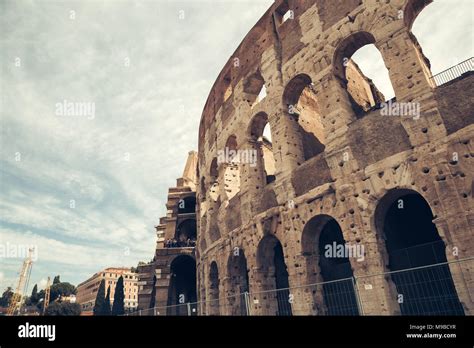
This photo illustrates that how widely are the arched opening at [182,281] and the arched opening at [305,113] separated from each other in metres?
13.2

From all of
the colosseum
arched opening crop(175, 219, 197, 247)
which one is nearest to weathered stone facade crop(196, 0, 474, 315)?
the colosseum

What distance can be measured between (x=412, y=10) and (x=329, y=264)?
27.1 feet

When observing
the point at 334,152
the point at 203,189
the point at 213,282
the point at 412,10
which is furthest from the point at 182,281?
the point at 412,10

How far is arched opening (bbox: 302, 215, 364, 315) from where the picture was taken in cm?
890

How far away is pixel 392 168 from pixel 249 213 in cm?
584

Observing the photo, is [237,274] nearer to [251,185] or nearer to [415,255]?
[251,185]

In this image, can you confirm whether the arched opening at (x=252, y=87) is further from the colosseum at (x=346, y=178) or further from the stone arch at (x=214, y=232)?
the stone arch at (x=214, y=232)

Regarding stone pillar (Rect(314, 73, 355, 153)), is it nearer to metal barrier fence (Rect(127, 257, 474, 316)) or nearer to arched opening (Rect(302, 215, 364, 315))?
arched opening (Rect(302, 215, 364, 315))

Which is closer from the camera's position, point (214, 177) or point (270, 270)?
point (270, 270)

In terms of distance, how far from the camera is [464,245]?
6594 mm

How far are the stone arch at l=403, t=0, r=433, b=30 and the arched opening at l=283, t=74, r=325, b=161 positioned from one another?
3521 mm

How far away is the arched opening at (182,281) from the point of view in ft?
71.5

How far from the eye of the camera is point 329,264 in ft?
35.0
